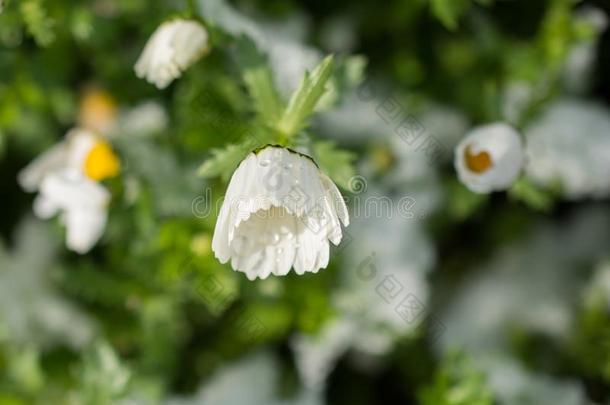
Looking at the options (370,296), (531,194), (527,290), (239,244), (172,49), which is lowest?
(527,290)

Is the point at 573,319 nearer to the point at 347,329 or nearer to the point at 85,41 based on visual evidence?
the point at 347,329

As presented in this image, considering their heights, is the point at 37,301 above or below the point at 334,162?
below

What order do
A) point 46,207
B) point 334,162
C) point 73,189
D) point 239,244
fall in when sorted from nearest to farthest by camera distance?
point 239,244, point 334,162, point 73,189, point 46,207

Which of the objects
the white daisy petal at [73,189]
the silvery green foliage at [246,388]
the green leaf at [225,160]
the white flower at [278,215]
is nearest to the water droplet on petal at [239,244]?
the white flower at [278,215]

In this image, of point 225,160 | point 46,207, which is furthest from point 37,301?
point 225,160

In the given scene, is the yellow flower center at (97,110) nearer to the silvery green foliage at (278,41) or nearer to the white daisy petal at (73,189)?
the white daisy petal at (73,189)

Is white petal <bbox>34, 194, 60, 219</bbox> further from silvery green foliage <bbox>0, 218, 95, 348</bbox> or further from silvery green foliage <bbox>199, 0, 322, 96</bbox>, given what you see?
silvery green foliage <bbox>199, 0, 322, 96</bbox>

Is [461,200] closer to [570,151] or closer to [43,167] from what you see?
[570,151]
